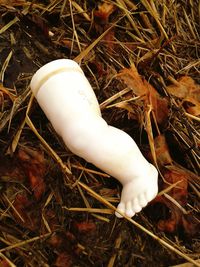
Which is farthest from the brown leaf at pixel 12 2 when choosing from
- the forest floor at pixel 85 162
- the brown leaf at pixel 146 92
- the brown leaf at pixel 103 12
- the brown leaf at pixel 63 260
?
the brown leaf at pixel 63 260

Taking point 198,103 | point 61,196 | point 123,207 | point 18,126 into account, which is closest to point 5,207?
point 61,196

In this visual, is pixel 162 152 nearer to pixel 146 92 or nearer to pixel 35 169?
pixel 146 92

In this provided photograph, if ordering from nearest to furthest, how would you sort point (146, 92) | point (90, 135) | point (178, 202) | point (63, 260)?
point (90, 135), point (63, 260), point (178, 202), point (146, 92)

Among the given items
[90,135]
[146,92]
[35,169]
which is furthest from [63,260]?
[146,92]

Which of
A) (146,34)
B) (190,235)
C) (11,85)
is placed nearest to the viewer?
(190,235)

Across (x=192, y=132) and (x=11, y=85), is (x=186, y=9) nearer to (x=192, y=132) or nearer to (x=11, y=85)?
(x=192, y=132)

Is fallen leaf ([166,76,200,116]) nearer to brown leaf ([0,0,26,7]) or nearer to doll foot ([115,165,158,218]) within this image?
doll foot ([115,165,158,218])
